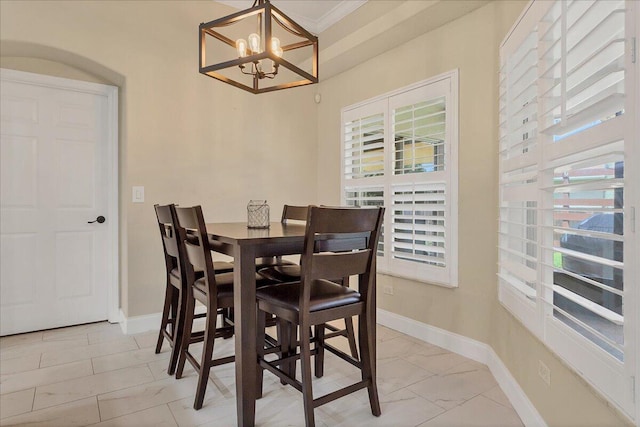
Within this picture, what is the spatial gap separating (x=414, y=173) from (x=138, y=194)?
2217 mm

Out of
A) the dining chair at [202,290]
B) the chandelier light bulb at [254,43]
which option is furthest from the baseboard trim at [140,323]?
the chandelier light bulb at [254,43]

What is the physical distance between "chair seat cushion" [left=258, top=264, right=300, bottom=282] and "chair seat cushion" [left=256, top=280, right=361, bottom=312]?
1.38ft

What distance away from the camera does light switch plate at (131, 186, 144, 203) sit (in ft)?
9.62

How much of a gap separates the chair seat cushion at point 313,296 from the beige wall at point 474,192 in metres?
0.88

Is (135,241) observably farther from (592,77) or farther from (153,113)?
(592,77)

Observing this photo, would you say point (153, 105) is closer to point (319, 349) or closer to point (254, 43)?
point (254, 43)

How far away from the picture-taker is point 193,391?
200cm

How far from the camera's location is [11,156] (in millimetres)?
2846

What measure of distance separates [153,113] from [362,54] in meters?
1.84

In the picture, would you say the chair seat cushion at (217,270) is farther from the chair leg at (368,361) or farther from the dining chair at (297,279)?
the chair leg at (368,361)

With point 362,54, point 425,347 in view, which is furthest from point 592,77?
point 362,54

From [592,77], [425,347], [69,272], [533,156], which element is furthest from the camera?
[69,272]

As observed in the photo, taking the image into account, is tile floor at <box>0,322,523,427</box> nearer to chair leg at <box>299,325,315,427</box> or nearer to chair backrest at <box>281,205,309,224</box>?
chair leg at <box>299,325,315,427</box>

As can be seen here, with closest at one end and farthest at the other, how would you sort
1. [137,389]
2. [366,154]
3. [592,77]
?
1. [592,77]
2. [137,389]
3. [366,154]
